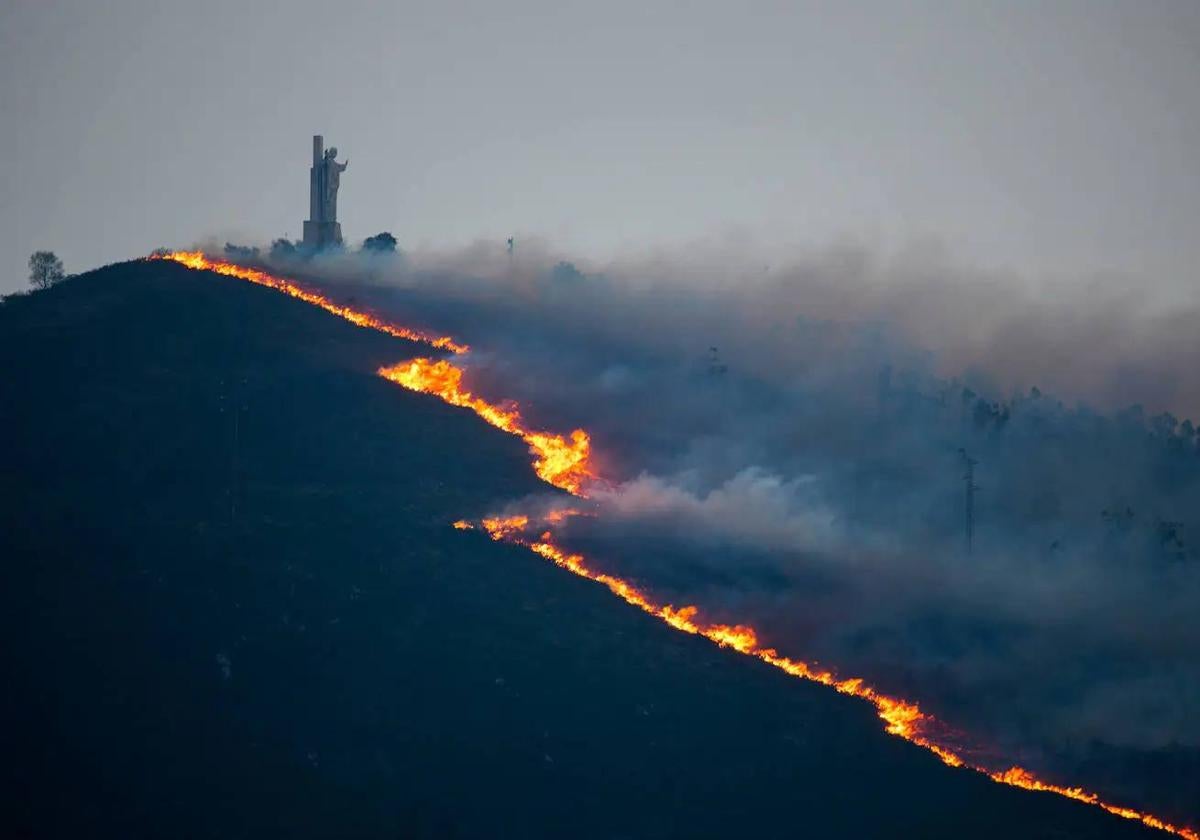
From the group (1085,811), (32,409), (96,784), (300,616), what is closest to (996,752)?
(1085,811)

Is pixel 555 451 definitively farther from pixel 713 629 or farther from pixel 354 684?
pixel 354 684

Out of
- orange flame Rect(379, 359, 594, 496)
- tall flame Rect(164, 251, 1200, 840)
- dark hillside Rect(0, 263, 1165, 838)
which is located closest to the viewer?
dark hillside Rect(0, 263, 1165, 838)

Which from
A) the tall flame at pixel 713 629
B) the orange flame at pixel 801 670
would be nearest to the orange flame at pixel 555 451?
the tall flame at pixel 713 629

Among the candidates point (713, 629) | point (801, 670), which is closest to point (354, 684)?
point (713, 629)

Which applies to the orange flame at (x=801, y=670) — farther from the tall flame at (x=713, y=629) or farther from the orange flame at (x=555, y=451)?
the orange flame at (x=555, y=451)

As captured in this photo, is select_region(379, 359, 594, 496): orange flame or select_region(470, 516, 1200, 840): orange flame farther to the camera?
select_region(379, 359, 594, 496): orange flame

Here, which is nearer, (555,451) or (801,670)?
(801,670)

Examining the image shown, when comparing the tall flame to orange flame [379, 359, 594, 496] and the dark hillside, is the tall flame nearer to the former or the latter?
orange flame [379, 359, 594, 496]

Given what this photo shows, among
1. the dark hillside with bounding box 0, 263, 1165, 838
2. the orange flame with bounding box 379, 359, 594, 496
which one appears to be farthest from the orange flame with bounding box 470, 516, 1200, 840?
the orange flame with bounding box 379, 359, 594, 496

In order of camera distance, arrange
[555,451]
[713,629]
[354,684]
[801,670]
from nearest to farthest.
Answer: [354,684] < [801,670] < [713,629] < [555,451]

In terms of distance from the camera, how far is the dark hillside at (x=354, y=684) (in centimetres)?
15025

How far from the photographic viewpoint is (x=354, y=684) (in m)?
160

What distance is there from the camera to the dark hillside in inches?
5915

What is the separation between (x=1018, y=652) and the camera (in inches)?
6831
